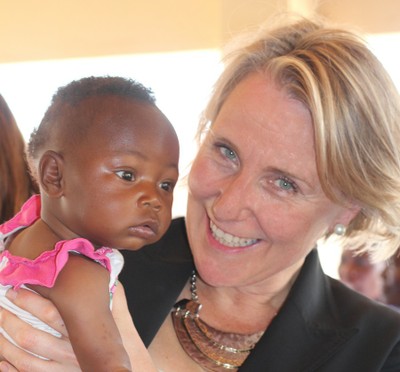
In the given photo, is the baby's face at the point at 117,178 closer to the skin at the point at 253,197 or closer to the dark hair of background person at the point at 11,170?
the skin at the point at 253,197

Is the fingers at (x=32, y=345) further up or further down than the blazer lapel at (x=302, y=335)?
further down

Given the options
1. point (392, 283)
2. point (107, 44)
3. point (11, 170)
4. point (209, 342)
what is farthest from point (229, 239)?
point (107, 44)

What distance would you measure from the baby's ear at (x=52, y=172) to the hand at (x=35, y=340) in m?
0.21

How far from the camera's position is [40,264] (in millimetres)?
1275

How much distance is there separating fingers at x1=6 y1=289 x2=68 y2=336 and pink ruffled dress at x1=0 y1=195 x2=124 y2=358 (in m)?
0.02

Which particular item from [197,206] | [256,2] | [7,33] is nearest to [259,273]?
[197,206]

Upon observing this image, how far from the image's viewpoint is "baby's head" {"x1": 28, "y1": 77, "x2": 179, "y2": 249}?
130 cm

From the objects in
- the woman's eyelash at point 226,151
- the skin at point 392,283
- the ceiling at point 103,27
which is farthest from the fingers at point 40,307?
the ceiling at point 103,27

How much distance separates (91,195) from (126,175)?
0.08 m

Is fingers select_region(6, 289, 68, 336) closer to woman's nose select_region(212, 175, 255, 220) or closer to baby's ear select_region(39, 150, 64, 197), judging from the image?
baby's ear select_region(39, 150, 64, 197)

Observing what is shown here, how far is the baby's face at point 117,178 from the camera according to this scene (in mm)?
1300

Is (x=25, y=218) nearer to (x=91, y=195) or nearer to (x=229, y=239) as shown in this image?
(x=91, y=195)

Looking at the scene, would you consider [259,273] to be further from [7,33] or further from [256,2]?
[7,33]

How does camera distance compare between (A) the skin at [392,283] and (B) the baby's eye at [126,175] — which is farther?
(A) the skin at [392,283]
